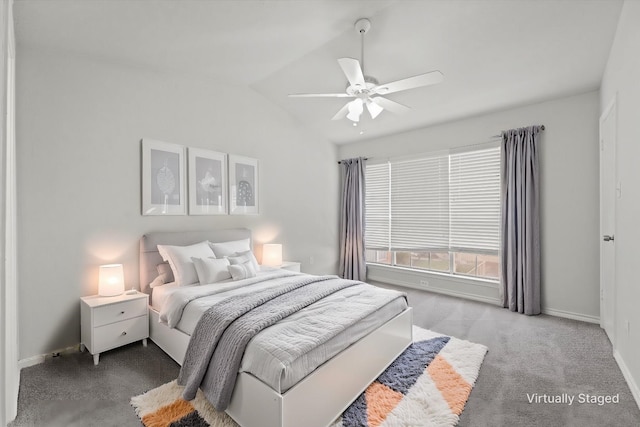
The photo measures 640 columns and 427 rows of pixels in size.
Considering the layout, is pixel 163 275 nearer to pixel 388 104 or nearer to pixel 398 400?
pixel 398 400

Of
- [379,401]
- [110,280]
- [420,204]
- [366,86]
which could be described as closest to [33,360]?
[110,280]

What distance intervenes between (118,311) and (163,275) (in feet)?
1.83

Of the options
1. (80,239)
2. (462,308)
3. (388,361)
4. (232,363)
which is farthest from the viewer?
(462,308)

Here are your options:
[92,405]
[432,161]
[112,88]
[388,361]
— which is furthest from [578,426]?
[112,88]

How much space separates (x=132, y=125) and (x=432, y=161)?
3.99 meters

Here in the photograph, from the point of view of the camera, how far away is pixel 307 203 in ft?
16.9

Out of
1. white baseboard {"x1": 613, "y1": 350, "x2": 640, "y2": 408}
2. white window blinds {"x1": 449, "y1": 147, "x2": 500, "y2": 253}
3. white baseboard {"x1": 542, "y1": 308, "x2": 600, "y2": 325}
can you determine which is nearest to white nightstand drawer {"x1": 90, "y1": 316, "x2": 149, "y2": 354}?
white baseboard {"x1": 613, "y1": 350, "x2": 640, "y2": 408}

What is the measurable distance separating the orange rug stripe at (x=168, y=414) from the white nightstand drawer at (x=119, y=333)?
1.04 meters

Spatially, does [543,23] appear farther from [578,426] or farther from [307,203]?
[307,203]

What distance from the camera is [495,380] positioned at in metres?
2.35

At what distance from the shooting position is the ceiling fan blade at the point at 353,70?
2286 millimetres

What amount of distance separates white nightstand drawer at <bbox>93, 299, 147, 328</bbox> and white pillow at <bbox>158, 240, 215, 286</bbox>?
377 millimetres

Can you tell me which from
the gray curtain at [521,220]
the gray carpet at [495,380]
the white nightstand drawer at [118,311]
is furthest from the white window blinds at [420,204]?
the white nightstand drawer at [118,311]

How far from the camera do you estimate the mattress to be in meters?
1.70
